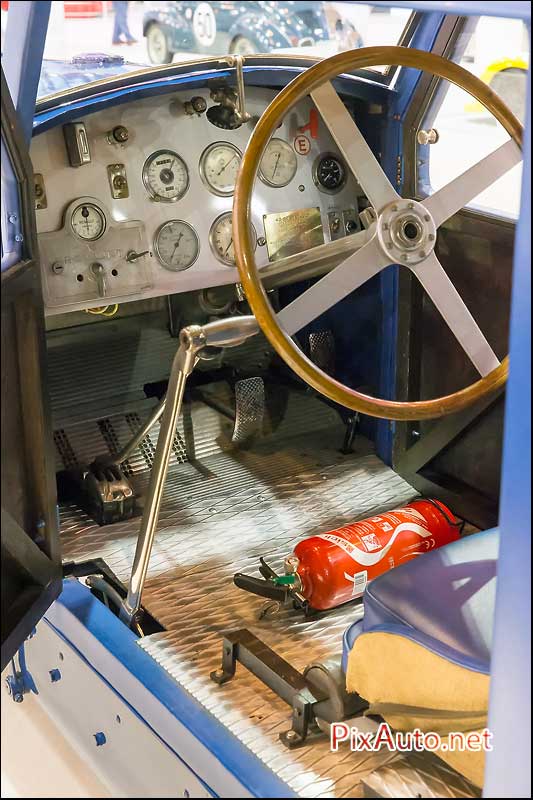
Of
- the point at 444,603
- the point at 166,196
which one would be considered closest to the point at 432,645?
the point at 444,603

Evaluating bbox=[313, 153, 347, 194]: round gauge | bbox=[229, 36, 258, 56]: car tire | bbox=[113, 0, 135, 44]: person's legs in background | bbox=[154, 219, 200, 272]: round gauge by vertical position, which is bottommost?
bbox=[154, 219, 200, 272]: round gauge

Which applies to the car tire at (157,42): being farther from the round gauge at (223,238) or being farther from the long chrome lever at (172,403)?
the long chrome lever at (172,403)

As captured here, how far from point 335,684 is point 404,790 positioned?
28 cm

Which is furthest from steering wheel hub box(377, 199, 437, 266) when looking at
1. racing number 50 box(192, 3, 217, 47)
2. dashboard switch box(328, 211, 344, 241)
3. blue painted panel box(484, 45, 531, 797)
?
racing number 50 box(192, 3, 217, 47)

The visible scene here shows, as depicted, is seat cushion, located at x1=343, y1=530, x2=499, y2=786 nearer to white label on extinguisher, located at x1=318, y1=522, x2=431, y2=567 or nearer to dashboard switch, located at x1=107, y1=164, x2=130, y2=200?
white label on extinguisher, located at x1=318, y1=522, x2=431, y2=567

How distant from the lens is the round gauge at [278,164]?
2992mm

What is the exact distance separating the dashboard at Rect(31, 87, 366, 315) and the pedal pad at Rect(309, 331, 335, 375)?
0.43 m

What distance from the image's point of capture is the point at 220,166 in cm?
295

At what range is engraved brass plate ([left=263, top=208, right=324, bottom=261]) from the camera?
9.90 feet

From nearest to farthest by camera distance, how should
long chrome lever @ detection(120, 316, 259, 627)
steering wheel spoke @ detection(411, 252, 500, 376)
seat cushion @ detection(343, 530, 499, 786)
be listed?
seat cushion @ detection(343, 530, 499, 786) → long chrome lever @ detection(120, 316, 259, 627) → steering wheel spoke @ detection(411, 252, 500, 376)

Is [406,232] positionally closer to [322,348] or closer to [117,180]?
[117,180]

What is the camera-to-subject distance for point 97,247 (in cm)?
282

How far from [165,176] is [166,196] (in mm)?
58

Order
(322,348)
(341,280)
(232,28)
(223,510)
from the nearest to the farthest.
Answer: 1. (341,280)
2. (223,510)
3. (322,348)
4. (232,28)
